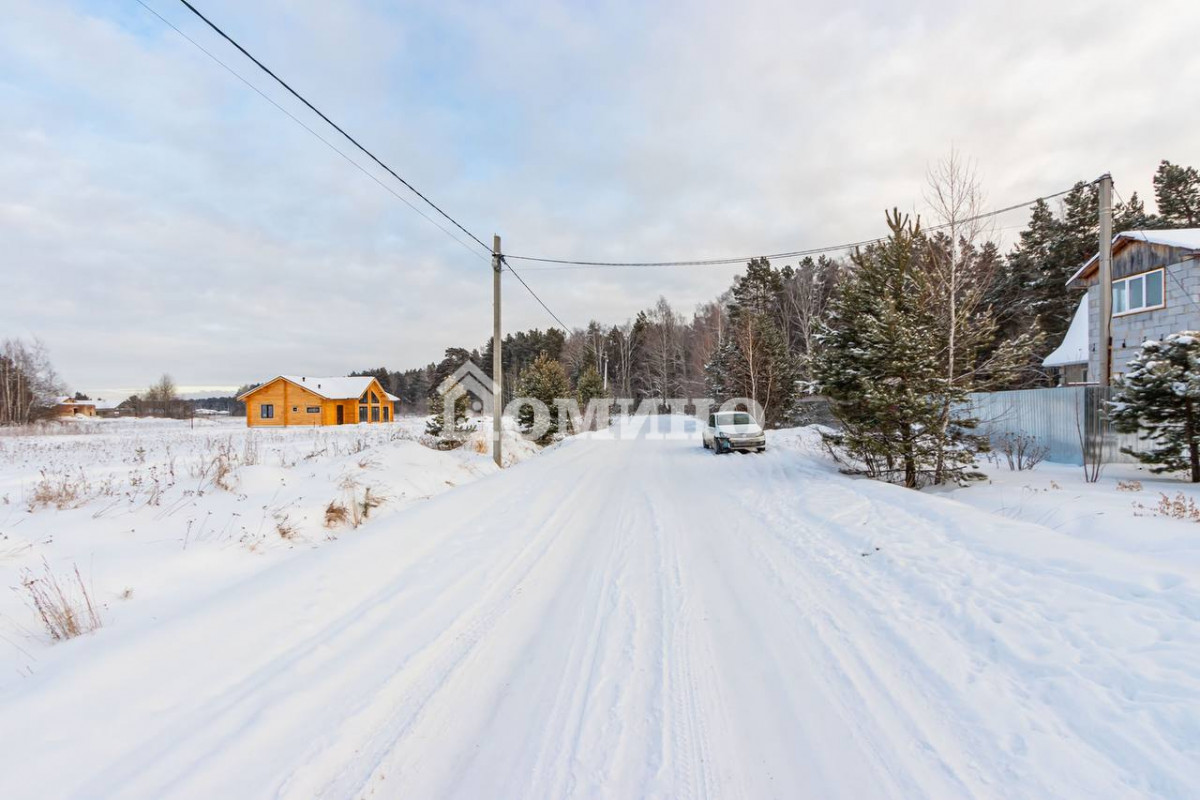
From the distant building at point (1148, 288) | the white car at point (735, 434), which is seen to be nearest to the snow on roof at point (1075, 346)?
the distant building at point (1148, 288)

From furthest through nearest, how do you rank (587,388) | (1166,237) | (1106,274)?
1. (587,388)
2. (1166,237)
3. (1106,274)

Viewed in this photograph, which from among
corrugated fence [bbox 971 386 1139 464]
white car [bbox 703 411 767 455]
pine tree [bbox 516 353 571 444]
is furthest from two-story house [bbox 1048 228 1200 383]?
pine tree [bbox 516 353 571 444]

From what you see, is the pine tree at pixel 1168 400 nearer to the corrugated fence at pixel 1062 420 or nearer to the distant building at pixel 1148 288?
the corrugated fence at pixel 1062 420

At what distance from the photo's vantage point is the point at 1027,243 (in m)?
29.6

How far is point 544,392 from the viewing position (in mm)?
26234

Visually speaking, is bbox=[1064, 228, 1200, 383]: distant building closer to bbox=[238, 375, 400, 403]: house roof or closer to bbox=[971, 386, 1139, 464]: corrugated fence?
bbox=[971, 386, 1139, 464]: corrugated fence

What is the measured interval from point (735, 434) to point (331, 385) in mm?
41579

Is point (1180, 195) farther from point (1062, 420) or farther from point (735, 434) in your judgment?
Result: point (735, 434)

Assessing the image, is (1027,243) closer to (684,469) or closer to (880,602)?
(684,469)

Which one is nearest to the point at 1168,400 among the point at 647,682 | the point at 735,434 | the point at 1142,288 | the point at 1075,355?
the point at 1142,288

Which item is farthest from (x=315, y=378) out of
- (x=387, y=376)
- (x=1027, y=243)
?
(x=1027, y=243)

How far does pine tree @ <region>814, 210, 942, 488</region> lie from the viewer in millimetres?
8930

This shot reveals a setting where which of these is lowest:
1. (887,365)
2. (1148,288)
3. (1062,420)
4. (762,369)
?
(1062,420)

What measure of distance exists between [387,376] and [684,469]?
88061mm
